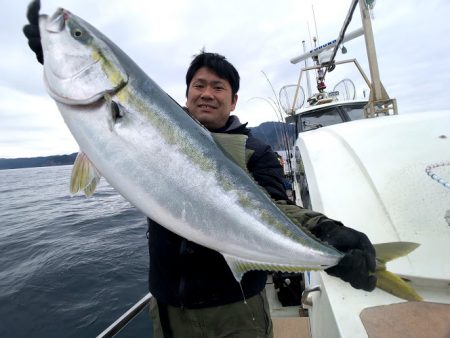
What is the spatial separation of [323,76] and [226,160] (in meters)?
9.00

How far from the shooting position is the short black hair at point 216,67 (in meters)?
2.82

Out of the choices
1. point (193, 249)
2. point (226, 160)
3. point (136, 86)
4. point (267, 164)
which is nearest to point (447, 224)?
point (267, 164)

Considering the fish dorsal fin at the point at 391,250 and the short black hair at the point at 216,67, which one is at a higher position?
the short black hair at the point at 216,67

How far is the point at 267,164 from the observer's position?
8.78 ft

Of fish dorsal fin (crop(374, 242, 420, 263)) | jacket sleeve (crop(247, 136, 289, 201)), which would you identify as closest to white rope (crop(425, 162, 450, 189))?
fish dorsal fin (crop(374, 242, 420, 263))

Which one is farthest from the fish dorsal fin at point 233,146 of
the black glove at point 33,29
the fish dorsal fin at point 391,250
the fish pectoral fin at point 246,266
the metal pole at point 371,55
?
the metal pole at point 371,55

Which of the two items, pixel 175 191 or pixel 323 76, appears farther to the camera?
pixel 323 76

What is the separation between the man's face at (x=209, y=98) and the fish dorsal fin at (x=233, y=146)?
0.71 m

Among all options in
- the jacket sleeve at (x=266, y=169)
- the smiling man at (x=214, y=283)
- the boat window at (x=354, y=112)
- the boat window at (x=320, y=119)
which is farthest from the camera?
the boat window at (x=320, y=119)

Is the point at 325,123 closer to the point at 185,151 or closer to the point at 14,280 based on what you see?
the point at 185,151

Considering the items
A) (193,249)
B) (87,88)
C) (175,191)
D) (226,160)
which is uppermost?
(87,88)

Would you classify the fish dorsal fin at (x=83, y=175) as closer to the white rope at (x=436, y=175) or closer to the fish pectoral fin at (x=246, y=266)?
the fish pectoral fin at (x=246, y=266)

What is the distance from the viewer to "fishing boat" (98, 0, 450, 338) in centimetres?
198

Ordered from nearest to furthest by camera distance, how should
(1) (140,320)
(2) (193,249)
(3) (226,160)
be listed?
1. (3) (226,160)
2. (2) (193,249)
3. (1) (140,320)
